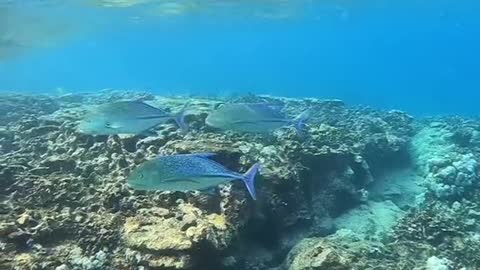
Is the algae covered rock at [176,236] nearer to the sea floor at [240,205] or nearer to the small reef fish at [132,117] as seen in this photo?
the sea floor at [240,205]

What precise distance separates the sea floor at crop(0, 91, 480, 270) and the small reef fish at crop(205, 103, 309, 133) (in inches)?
30.1

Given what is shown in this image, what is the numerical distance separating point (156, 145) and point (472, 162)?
625 cm

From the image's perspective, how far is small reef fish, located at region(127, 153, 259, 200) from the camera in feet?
12.9

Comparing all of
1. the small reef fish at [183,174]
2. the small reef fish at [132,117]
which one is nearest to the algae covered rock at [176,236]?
the small reef fish at [183,174]

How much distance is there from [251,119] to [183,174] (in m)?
1.75

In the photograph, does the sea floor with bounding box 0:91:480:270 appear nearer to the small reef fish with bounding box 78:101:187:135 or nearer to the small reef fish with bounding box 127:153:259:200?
the small reef fish with bounding box 127:153:259:200

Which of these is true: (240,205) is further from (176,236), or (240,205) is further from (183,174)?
(183,174)

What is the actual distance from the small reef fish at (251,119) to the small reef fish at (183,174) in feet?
5.14

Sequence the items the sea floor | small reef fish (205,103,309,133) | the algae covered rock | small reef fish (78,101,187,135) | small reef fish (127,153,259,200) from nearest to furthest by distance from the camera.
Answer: small reef fish (127,153,259,200) → the algae covered rock → the sea floor → small reef fish (78,101,187,135) → small reef fish (205,103,309,133)

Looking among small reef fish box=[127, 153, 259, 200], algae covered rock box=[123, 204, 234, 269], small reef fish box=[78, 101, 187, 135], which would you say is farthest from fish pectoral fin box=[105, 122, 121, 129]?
small reef fish box=[127, 153, 259, 200]

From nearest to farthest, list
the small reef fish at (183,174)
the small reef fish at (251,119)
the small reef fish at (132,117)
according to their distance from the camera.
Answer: the small reef fish at (183,174) < the small reef fish at (132,117) < the small reef fish at (251,119)

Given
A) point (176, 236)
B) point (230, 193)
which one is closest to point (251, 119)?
point (230, 193)

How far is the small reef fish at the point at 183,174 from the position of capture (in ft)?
12.9

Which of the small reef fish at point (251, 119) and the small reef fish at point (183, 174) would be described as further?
the small reef fish at point (251, 119)
